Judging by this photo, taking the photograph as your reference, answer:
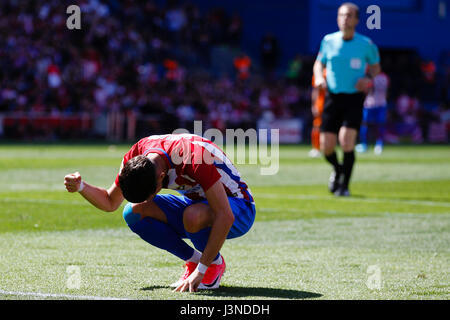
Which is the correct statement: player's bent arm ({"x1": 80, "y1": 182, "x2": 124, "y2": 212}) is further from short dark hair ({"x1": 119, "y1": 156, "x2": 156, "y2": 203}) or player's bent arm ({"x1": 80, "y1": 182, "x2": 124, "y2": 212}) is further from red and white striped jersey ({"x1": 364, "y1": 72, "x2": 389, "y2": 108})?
red and white striped jersey ({"x1": 364, "y1": 72, "x2": 389, "y2": 108})

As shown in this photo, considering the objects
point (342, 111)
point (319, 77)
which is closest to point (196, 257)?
point (319, 77)

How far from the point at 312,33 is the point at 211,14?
14.4 ft

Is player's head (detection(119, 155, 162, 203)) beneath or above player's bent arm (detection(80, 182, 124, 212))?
above

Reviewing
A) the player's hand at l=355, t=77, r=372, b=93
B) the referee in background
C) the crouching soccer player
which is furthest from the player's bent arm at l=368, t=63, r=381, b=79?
the crouching soccer player

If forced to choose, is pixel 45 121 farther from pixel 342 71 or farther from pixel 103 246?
pixel 103 246

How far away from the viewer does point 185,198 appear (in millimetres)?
6023

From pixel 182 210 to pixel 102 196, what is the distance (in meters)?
0.51

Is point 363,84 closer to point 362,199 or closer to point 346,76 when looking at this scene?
point 346,76

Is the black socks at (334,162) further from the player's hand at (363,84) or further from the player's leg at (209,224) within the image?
the player's leg at (209,224)

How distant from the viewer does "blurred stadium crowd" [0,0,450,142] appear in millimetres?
30156

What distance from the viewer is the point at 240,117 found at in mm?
34281

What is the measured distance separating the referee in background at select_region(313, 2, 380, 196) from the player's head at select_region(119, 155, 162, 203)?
7.40 m

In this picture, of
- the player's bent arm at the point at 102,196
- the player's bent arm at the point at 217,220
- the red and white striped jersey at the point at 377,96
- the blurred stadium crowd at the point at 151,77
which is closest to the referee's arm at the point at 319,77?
the player's bent arm at the point at 102,196
